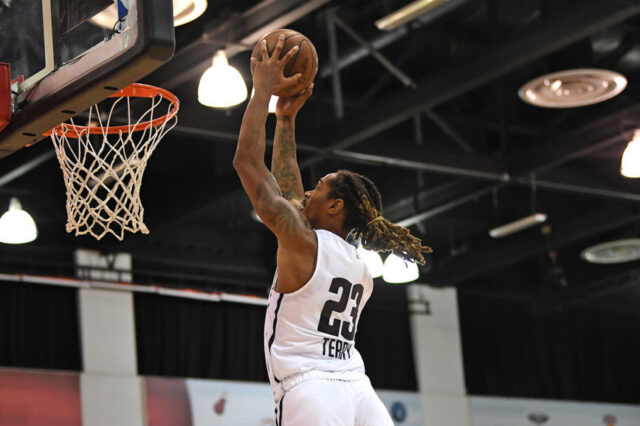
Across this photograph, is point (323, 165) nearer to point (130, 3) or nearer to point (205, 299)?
point (205, 299)

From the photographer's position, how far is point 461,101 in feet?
40.9

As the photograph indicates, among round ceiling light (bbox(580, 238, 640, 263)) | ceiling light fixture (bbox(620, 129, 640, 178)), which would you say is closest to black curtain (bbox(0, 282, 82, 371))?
ceiling light fixture (bbox(620, 129, 640, 178))

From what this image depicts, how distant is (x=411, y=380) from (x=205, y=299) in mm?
3440

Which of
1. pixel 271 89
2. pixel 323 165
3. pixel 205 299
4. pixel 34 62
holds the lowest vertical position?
pixel 271 89

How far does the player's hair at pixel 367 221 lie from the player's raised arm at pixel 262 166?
26cm

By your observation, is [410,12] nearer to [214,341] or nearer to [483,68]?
[483,68]

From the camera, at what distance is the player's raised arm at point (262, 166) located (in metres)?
4.51

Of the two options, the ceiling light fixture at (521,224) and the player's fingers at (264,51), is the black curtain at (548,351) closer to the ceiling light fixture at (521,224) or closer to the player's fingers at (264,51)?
the ceiling light fixture at (521,224)

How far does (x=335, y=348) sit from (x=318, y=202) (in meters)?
0.62

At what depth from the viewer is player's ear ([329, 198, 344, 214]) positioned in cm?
477

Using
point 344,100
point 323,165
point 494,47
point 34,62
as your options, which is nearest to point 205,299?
point 323,165

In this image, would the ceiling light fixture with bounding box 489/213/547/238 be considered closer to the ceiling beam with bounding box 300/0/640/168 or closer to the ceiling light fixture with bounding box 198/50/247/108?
the ceiling beam with bounding box 300/0/640/168

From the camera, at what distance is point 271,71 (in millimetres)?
4695

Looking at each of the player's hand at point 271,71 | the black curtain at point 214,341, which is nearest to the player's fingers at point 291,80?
the player's hand at point 271,71
